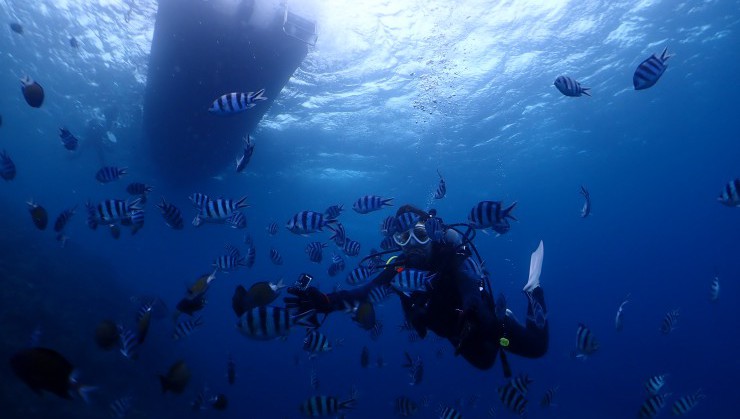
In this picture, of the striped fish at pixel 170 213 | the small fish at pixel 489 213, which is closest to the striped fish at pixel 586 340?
the small fish at pixel 489 213

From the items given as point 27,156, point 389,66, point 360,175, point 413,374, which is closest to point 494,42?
point 389,66

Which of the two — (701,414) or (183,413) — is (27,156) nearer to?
(183,413)

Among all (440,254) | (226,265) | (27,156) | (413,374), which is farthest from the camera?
(27,156)

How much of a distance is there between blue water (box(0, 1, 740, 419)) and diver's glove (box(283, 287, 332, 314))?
18.5 feet

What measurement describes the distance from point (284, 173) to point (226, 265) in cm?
2562

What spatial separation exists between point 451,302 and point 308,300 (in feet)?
6.95

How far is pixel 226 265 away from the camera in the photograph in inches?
350

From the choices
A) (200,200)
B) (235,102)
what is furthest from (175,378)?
(235,102)

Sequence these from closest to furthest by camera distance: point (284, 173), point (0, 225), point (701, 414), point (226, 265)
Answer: point (226, 265), point (0, 225), point (701, 414), point (284, 173)

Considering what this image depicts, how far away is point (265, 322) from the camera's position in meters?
3.75

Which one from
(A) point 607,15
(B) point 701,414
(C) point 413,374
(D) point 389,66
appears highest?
(A) point 607,15

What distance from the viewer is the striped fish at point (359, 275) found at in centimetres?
725

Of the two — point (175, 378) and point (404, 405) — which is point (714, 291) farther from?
point (175, 378)

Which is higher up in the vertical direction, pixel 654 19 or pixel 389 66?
pixel 654 19
